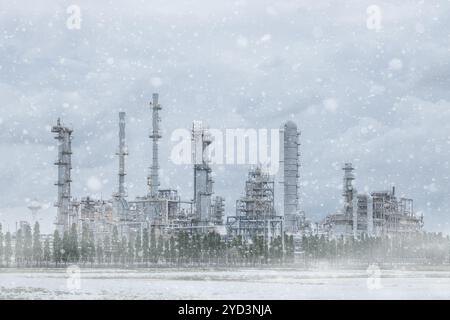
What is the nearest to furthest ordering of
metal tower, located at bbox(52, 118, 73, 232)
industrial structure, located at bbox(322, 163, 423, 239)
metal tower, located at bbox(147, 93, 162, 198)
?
metal tower, located at bbox(52, 118, 73, 232), metal tower, located at bbox(147, 93, 162, 198), industrial structure, located at bbox(322, 163, 423, 239)

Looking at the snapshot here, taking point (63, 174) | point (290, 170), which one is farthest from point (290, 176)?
point (63, 174)

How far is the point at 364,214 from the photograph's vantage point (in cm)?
11000

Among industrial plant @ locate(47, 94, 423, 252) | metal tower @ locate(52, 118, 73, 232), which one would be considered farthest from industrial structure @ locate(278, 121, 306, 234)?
metal tower @ locate(52, 118, 73, 232)

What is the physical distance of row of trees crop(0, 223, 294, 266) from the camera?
Result: 90688mm

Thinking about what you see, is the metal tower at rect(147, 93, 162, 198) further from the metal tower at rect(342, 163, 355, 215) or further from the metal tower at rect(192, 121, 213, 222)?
the metal tower at rect(342, 163, 355, 215)

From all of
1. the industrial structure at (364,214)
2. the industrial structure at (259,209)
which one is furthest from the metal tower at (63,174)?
the industrial structure at (364,214)

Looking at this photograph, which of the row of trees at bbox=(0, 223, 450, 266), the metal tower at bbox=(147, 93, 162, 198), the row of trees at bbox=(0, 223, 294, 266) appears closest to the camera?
the row of trees at bbox=(0, 223, 294, 266)

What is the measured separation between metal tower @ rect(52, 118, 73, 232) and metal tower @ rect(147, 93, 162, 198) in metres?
9.72

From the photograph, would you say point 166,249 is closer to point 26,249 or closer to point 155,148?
point 155,148
